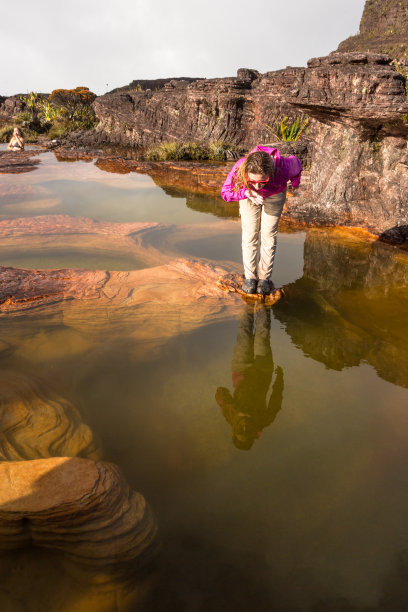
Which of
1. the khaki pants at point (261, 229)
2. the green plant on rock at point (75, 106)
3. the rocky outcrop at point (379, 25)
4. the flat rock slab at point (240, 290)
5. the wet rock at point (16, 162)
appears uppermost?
the rocky outcrop at point (379, 25)

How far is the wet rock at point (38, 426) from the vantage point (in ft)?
5.95

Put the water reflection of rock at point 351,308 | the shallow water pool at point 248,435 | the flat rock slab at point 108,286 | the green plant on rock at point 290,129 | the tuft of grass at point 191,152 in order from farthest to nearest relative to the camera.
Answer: the tuft of grass at point 191,152 → the green plant on rock at point 290,129 → the flat rock slab at point 108,286 → the water reflection of rock at point 351,308 → the shallow water pool at point 248,435

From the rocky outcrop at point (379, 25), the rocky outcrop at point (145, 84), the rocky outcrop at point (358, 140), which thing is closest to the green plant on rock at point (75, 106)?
the rocky outcrop at point (145, 84)

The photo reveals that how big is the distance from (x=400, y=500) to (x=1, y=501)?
5.57ft

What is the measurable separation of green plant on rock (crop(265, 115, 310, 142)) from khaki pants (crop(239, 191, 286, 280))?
8.26 metres

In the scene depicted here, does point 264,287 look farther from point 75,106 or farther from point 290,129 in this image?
point 75,106

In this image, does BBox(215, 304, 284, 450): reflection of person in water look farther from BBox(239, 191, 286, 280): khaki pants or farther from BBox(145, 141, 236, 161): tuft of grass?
BBox(145, 141, 236, 161): tuft of grass

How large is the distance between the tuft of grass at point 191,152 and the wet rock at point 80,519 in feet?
38.2

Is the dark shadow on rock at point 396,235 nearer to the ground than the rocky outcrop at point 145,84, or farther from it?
nearer to the ground

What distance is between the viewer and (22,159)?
36.2 feet

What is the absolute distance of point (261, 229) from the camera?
11.3 feet

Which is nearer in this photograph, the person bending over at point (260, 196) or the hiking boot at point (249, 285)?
the person bending over at point (260, 196)

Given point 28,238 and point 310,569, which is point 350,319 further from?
point 28,238

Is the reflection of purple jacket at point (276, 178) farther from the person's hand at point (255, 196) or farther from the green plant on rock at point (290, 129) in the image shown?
the green plant on rock at point (290, 129)
